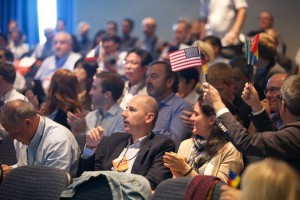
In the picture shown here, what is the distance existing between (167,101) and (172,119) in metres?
0.23

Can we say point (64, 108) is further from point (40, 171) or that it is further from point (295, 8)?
point (295, 8)

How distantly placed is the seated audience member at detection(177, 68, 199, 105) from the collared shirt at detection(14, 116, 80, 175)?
1664 millimetres

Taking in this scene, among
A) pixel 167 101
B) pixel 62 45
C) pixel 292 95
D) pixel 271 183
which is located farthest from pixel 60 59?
pixel 271 183

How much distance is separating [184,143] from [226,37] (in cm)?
319

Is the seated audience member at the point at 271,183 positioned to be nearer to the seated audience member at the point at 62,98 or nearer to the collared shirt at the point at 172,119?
the collared shirt at the point at 172,119

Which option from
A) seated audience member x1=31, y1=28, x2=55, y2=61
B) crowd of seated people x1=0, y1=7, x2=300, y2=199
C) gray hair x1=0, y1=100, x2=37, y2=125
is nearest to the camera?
crowd of seated people x1=0, y1=7, x2=300, y2=199

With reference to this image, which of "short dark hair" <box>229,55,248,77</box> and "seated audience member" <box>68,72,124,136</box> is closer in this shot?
"short dark hair" <box>229,55,248,77</box>

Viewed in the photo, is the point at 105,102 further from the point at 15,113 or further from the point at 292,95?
the point at 292,95

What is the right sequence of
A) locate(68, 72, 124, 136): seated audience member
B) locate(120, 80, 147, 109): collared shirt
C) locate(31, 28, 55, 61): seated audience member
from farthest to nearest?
locate(31, 28, 55, 61): seated audience member, locate(120, 80, 147, 109): collared shirt, locate(68, 72, 124, 136): seated audience member

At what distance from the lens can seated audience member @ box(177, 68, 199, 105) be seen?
21.0ft

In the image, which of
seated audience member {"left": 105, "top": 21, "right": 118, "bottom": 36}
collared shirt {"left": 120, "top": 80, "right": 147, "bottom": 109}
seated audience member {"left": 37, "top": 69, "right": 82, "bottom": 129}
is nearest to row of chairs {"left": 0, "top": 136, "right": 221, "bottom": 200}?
seated audience member {"left": 37, "top": 69, "right": 82, "bottom": 129}

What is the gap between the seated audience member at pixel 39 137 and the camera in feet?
16.1

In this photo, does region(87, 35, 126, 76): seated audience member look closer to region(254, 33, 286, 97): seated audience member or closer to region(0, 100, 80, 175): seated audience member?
region(254, 33, 286, 97): seated audience member

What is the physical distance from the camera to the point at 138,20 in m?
12.5
